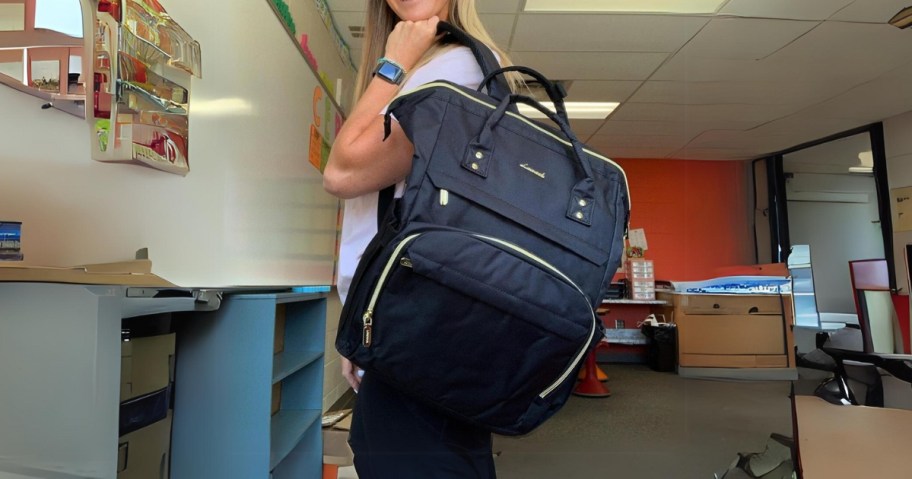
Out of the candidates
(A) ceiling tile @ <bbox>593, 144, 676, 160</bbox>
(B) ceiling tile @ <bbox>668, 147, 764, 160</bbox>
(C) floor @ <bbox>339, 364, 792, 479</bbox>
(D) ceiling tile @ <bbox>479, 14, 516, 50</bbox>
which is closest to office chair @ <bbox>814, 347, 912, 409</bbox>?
(C) floor @ <bbox>339, 364, 792, 479</bbox>

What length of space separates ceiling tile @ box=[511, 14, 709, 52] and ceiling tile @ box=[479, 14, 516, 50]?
6 centimetres

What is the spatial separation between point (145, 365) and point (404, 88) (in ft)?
2.48

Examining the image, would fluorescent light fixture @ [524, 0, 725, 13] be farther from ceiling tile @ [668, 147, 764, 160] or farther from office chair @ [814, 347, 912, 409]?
ceiling tile @ [668, 147, 764, 160]

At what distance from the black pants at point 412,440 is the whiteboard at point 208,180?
0.57 meters

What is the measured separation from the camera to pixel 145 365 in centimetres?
101

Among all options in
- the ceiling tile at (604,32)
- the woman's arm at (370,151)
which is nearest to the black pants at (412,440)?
the woman's arm at (370,151)

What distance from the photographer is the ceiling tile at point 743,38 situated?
128 inches

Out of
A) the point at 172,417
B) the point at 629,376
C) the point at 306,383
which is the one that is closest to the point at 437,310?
the point at 172,417

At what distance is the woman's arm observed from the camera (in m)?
0.62

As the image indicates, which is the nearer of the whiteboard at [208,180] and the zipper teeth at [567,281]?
the zipper teeth at [567,281]

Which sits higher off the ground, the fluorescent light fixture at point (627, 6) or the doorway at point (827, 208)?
the fluorescent light fixture at point (627, 6)

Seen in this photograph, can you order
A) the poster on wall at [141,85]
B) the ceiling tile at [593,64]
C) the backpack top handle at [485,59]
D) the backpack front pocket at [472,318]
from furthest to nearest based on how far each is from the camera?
the ceiling tile at [593,64] < the poster on wall at [141,85] < the backpack top handle at [485,59] < the backpack front pocket at [472,318]

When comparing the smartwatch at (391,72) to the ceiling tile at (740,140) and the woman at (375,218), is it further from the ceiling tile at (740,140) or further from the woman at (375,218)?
the ceiling tile at (740,140)

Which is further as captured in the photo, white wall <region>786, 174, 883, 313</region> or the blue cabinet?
white wall <region>786, 174, 883, 313</region>
